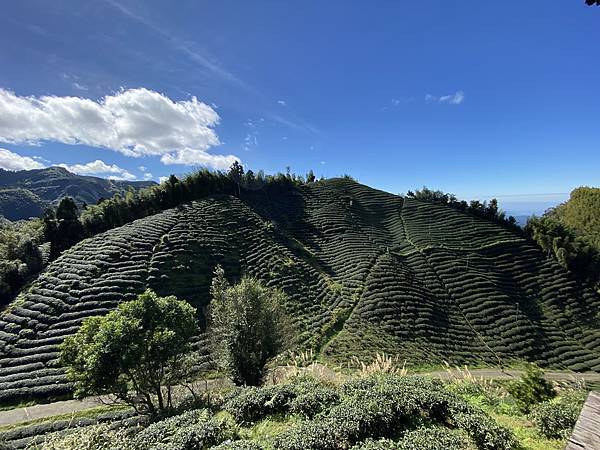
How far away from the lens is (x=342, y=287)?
4409 cm

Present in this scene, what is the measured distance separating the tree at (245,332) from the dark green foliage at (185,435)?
8.64 m

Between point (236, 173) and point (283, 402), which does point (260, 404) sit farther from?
point (236, 173)

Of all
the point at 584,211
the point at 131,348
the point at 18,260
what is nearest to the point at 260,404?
the point at 131,348

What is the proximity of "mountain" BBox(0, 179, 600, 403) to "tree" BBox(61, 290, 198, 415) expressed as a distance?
39.8 feet

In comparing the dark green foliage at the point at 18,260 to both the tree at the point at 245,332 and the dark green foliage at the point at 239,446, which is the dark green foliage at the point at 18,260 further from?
the dark green foliage at the point at 239,446

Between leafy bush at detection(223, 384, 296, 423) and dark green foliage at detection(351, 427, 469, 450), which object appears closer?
dark green foliage at detection(351, 427, 469, 450)

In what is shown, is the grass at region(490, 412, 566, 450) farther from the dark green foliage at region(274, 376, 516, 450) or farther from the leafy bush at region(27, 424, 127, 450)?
the leafy bush at region(27, 424, 127, 450)

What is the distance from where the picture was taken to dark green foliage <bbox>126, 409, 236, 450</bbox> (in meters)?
8.46

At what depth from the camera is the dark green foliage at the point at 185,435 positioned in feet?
27.7

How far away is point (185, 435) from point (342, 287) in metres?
36.7

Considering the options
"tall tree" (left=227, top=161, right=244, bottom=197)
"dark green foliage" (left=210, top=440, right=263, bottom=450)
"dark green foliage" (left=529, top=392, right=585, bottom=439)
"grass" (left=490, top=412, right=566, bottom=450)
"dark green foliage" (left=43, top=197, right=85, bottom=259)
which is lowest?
"grass" (left=490, top=412, right=566, bottom=450)

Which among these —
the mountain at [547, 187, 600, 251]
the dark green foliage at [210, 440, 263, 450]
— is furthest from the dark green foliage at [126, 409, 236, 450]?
the mountain at [547, 187, 600, 251]

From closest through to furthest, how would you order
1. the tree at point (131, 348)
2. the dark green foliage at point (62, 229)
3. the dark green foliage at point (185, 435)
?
the dark green foliage at point (185, 435)
the tree at point (131, 348)
the dark green foliage at point (62, 229)

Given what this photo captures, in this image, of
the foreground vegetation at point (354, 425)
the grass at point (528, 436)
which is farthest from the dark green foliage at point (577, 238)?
the grass at point (528, 436)
